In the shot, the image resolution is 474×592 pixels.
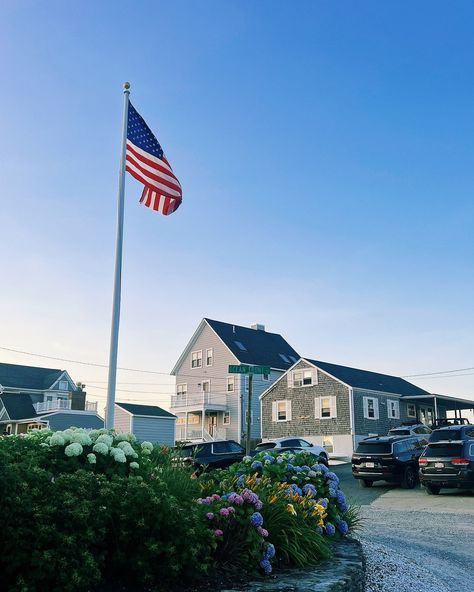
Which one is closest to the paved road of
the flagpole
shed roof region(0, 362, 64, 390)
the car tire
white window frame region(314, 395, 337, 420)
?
the car tire

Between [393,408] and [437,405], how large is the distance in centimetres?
762

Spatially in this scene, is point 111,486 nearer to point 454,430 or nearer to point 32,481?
point 32,481

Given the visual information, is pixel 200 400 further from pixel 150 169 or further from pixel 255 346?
pixel 150 169

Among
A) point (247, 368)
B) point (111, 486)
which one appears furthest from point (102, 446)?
point (247, 368)

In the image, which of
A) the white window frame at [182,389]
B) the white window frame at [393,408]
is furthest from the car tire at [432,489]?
the white window frame at [182,389]

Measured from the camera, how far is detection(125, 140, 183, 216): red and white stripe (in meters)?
12.2

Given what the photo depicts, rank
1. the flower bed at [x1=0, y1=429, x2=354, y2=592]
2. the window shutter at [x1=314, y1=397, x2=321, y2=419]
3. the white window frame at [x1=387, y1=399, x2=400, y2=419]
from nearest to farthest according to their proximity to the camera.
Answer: the flower bed at [x1=0, y1=429, x2=354, y2=592], the window shutter at [x1=314, y1=397, x2=321, y2=419], the white window frame at [x1=387, y1=399, x2=400, y2=419]

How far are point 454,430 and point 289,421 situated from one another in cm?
2033

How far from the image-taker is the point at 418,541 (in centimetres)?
970

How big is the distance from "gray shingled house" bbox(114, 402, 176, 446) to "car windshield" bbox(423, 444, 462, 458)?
1088 inches

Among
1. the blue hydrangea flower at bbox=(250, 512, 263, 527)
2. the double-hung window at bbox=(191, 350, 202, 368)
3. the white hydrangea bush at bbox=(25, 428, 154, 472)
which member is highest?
the double-hung window at bbox=(191, 350, 202, 368)

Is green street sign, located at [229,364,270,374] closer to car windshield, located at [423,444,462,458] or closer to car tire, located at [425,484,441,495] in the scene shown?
car windshield, located at [423,444,462,458]

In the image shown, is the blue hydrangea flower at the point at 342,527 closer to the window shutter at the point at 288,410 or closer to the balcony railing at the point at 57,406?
the window shutter at the point at 288,410

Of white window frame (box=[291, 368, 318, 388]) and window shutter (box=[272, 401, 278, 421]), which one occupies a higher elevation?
white window frame (box=[291, 368, 318, 388])
